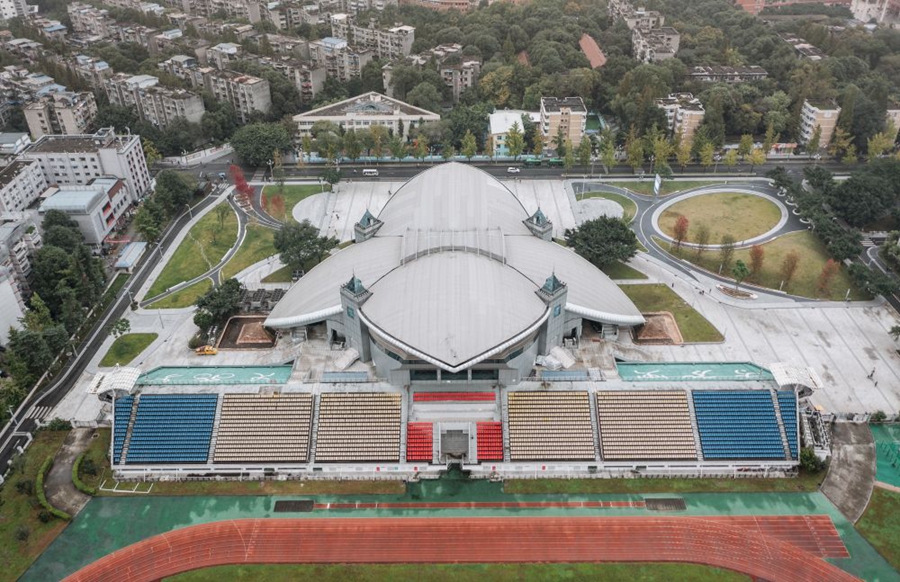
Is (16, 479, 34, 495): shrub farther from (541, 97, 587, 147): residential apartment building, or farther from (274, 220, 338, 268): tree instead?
(541, 97, 587, 147): residential apartment building

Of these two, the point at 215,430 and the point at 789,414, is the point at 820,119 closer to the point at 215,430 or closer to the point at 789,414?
the point at 789,414

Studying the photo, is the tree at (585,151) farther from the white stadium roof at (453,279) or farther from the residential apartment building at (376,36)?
the residential apartment building at (376,36)

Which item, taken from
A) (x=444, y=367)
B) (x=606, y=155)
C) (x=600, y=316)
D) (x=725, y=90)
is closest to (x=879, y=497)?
(x=600, y=316)

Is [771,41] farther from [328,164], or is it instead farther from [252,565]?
[252,565]

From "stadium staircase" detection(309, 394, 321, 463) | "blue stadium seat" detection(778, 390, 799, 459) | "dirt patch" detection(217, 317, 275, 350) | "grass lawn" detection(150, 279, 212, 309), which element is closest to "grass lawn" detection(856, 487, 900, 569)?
"blue stadium seat" detection(778, 390, 799, 459)

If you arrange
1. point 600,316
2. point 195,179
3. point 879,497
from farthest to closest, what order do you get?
1. point 195,179
2. point 600,316
3. point 879,497

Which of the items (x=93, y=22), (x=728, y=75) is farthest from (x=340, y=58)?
(x=728, y=75)
